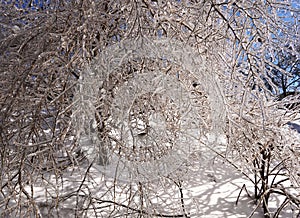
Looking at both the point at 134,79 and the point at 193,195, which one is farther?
the point at 193,195

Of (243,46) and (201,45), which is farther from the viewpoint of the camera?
(201,45)

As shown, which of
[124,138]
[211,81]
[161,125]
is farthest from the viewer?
[161,125]

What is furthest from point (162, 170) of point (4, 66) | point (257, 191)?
point (257, 191)

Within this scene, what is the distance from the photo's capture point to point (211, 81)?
1.27 meters

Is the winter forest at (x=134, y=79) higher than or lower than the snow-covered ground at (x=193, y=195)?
higher

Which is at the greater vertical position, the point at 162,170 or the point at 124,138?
the point at 124,138

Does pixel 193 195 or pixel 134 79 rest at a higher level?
pixel 134 79

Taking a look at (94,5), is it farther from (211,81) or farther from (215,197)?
(215,197)

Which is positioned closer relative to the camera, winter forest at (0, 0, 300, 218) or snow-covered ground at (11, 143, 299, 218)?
winter forest at (0, 0, 300, 218)

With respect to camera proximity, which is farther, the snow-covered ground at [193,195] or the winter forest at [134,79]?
the snow-covered ground at [193,195]

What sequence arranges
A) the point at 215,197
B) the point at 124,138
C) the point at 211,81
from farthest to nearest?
1. the point at 215,197
2. the point at 124,138
3. the point at 211,81

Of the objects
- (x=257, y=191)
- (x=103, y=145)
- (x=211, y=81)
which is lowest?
(x=257, y=191)

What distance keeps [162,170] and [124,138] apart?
0.30 m

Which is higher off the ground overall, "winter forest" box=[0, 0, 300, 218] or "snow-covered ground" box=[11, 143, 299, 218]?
"winter forest" box=[0, 0, 300, 218]
